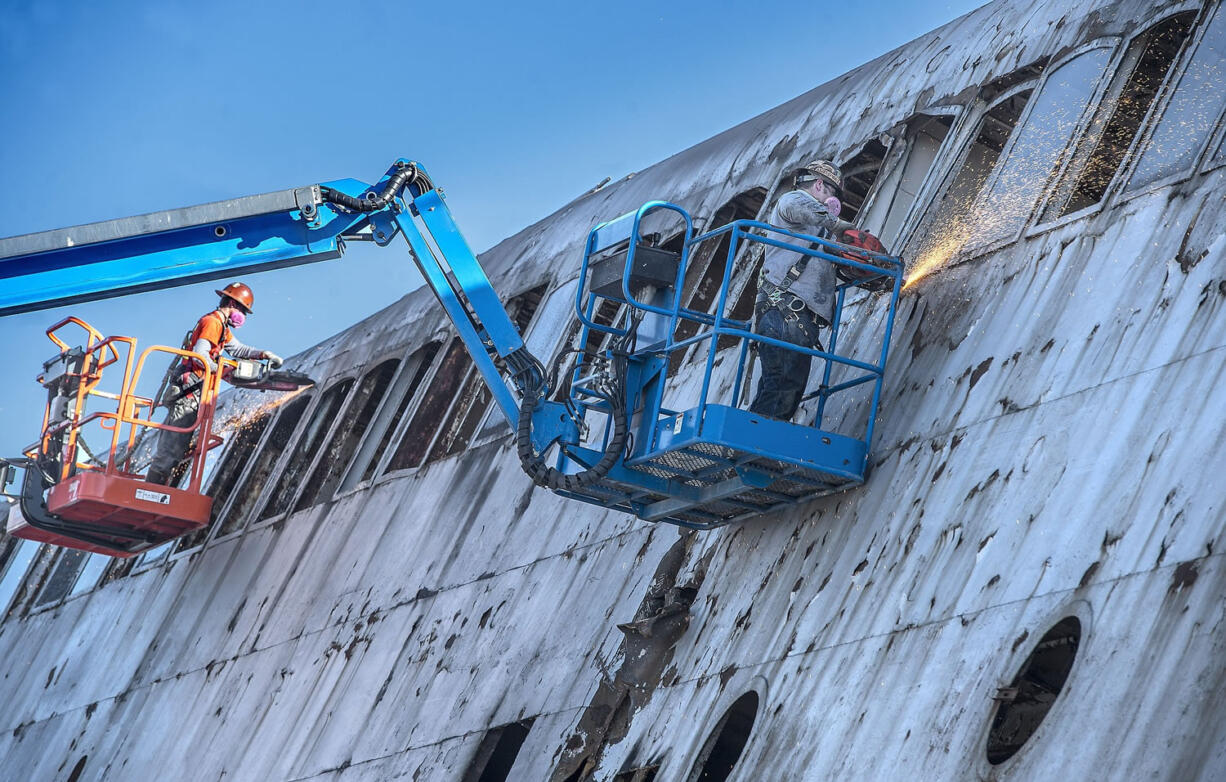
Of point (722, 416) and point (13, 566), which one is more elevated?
point (13, 566)

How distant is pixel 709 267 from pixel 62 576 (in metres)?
10.7

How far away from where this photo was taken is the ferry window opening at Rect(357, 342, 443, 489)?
13.7 meters

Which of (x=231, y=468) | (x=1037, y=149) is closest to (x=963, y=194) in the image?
(x=1037, y=149)

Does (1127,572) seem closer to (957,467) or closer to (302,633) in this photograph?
(957,467)

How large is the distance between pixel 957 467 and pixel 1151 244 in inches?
44.2

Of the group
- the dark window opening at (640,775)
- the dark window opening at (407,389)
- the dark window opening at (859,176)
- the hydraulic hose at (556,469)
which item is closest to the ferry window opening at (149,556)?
the dark window opening at (407,389)

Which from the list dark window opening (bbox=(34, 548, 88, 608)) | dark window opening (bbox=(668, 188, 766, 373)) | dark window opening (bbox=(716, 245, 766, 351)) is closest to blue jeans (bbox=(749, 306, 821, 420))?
dark window opening (bbox=(716, 245, 766, 351))

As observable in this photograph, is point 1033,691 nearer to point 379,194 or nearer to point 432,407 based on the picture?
point 379,194

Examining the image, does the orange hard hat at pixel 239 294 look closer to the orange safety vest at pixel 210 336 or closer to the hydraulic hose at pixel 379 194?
the orange safety vest at pixel 210 336

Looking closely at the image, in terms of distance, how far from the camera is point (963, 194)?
834 centimetres

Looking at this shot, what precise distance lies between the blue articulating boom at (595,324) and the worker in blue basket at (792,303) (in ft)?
0.35

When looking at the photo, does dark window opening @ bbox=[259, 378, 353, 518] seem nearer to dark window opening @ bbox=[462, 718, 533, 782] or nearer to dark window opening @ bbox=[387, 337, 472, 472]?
dark window opening @ bbox=[387, 337, 472, 472]

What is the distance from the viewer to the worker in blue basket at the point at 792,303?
306 inches

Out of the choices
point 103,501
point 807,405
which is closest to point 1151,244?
point 807,405
